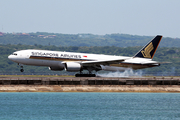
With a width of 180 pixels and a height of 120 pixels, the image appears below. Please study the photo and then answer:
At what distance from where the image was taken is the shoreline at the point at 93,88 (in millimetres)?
54375

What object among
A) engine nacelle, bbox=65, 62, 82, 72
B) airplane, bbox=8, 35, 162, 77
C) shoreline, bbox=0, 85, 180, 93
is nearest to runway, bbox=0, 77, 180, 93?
shoreline, bbox=0, 85, 180, 93

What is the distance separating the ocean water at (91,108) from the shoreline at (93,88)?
4.14ft

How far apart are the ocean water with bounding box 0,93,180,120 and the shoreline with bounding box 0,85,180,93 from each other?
1262 millimetres

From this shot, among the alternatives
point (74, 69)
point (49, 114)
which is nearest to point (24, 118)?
point (49, 114)

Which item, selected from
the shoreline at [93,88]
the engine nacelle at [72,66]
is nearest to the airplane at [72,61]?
the engine nacelle at [72,66]

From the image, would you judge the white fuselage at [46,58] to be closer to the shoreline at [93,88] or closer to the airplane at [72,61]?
the airplane at [72,61]

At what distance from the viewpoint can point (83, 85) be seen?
56750 millimetres

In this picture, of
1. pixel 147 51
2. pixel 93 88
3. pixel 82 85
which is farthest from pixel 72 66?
pixel 147 51

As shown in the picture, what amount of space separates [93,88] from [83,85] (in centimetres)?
163

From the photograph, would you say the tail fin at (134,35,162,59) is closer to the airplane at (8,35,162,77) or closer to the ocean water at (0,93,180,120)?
the airplane at (8,35,162,77)

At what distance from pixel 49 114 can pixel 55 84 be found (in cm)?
1262

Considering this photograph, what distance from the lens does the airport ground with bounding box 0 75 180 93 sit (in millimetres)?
54728

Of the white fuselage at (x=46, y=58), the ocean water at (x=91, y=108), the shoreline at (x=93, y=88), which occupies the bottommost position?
the ocean water at (x=91, y=108)

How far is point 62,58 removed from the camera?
66.6 meters
